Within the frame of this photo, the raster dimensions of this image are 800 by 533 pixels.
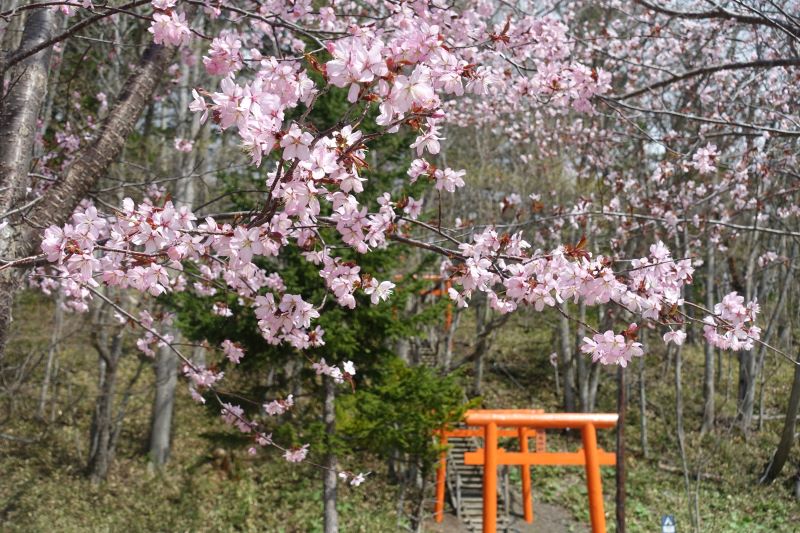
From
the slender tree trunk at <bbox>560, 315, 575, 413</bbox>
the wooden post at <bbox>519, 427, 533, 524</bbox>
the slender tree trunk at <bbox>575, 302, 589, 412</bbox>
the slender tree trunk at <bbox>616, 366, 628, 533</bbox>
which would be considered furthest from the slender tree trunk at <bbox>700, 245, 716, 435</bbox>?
the slender tree trunk at <bbox>616, 366, 628, 533</bbox>

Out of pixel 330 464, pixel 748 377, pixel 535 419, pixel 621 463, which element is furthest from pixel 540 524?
pixel 748 377

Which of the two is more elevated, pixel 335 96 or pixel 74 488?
pixel 335 96

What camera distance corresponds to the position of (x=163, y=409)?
1039 centimetres

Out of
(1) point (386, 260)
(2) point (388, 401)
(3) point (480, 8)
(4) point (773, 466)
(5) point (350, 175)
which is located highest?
(3) point (480, 8)

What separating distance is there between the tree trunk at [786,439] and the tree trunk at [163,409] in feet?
28.7

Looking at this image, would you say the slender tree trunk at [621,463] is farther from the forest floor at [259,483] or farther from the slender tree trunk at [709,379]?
the slender tree trunk at [709,379]

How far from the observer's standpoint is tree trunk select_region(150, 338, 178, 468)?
10344 mm

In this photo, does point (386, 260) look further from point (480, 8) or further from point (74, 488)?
point (74, 488)

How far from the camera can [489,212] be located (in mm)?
11766

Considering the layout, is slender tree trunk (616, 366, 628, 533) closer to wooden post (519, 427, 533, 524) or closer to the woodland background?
the woodland background

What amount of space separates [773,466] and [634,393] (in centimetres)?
447

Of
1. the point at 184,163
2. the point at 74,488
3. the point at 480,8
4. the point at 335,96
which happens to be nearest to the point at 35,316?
the point at 74,488

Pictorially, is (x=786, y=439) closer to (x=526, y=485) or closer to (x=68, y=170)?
(x=526, y=485)

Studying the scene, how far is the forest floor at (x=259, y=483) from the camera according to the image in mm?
8562
